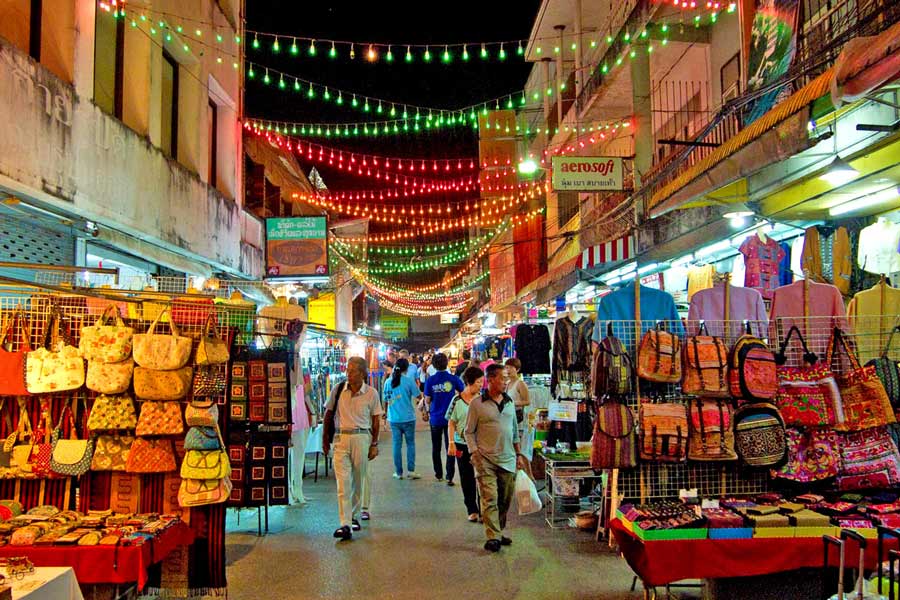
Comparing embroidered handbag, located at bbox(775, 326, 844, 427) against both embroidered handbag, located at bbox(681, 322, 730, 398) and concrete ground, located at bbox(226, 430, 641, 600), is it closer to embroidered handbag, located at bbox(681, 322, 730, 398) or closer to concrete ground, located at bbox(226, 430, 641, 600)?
embroidered handbag, located at bbox(681, 322, 730, 398)

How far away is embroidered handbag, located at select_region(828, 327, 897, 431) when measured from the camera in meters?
5.48

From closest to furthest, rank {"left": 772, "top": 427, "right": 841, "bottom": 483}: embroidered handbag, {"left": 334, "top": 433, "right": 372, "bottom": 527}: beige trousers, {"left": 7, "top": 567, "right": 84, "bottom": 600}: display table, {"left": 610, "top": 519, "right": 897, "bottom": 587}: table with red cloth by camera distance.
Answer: {"left": 7, "top": 567, "right": 84, "bottom": 600}: display table
{"left": 610, "top": 519, "right": 897, "bottom": 587}: table with red cloth
{"left": 772, "top": 427, "right": 841, "bottom": 483}: embroidered handbag
{"left": 334, "top": 433, "right": 372, "bottom": 527}: beige trousers

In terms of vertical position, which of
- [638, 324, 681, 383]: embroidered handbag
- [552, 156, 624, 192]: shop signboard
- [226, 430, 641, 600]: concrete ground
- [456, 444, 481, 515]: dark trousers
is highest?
[552, 156, 624, 192]: shop signboard

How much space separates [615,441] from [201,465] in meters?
3.39

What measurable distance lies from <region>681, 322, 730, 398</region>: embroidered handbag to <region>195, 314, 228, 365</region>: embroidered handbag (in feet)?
12.8

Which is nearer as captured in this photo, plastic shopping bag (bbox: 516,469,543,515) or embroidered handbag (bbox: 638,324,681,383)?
embroidered handbag (bbox: 638,324,681,383)

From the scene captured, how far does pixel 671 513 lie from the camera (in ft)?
17.4

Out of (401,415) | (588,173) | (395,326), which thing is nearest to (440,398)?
(401,415)

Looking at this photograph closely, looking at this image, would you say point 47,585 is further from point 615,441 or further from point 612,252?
point 612,252

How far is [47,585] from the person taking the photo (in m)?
3.90

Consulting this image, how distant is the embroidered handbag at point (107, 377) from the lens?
5758 millimetres

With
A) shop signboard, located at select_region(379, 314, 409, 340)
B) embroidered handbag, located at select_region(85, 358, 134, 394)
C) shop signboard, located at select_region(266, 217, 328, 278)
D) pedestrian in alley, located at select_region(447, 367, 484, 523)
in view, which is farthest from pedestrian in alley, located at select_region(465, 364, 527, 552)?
shop signboard, located at select_region(379, 314, 409, 340)

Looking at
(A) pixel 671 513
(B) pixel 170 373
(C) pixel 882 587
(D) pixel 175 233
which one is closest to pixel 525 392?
(A) pixel 671 513

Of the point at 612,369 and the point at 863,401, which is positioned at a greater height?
the point at 612,369
